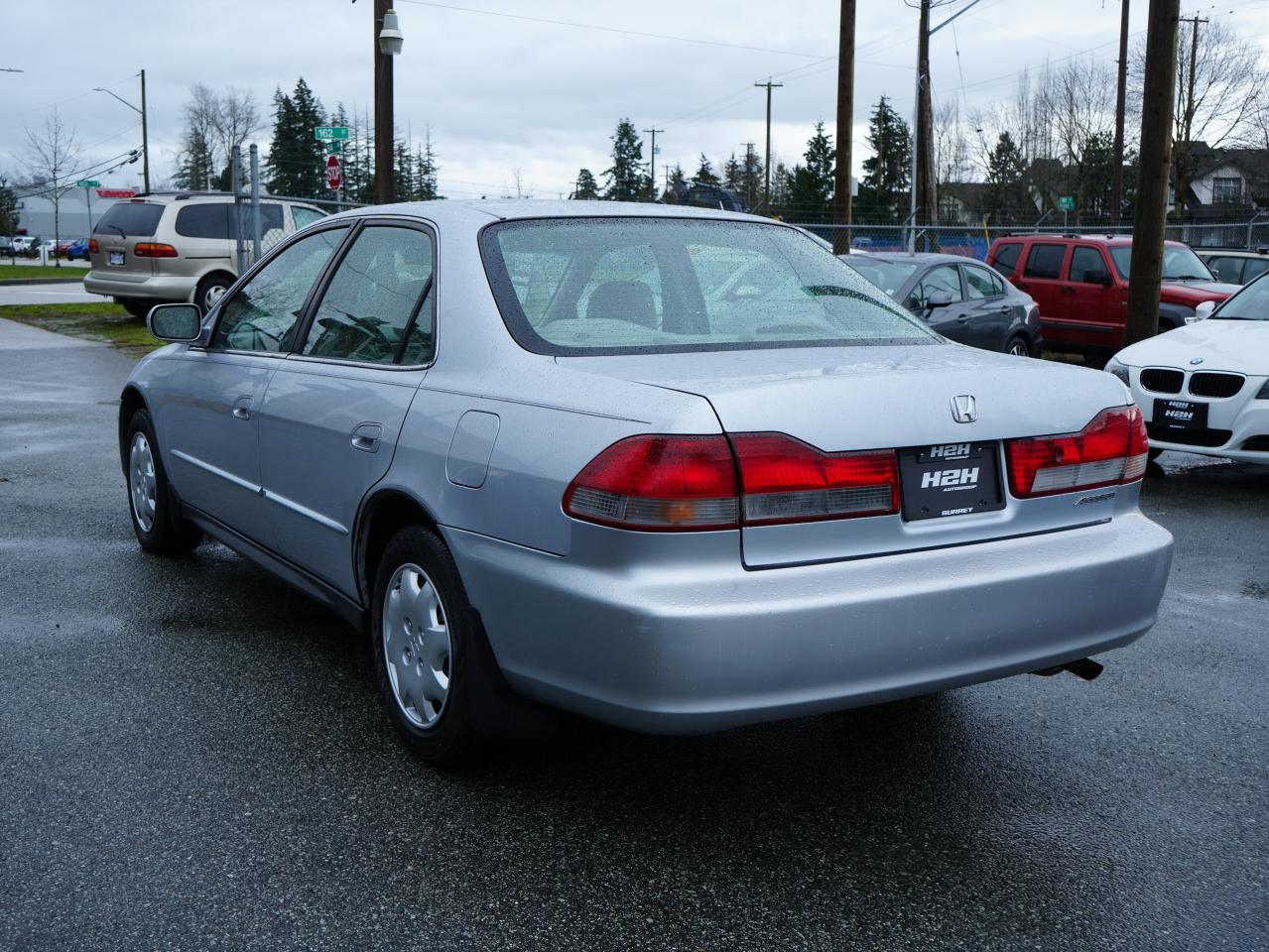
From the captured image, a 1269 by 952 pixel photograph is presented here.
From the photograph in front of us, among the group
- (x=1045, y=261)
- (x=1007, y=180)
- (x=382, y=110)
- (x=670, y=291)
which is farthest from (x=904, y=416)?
(x=1007, y=180)

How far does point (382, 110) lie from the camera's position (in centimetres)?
1783

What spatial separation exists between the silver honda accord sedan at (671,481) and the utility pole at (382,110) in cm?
1416

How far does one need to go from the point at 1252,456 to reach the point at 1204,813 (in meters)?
5.40

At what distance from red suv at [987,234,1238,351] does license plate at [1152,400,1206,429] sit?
7.57 metres

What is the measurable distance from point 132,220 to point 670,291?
17.2m

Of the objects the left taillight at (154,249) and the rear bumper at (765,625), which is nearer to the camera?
the rear bumper at (765,625)

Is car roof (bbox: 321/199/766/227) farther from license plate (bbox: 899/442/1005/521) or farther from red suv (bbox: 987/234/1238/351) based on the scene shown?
red suv (bbox: 987/234/1238/351)

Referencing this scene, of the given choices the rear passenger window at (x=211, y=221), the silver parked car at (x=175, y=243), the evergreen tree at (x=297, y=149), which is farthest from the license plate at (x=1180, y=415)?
the evergreen tree at (x=297, y=149)

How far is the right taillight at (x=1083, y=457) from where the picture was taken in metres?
3.32

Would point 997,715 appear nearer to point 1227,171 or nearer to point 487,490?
point 487,490

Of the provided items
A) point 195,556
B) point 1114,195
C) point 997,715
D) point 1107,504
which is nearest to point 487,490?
point 1107,504

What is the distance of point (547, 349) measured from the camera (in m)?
3.41

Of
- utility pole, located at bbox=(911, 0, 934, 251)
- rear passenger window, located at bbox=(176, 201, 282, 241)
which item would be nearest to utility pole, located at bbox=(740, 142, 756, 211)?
utility pole, located at bbox=(911, 0, 934, 251)

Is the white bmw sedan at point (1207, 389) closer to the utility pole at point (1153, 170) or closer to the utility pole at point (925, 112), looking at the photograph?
the utility pole at point (1153, 170)
